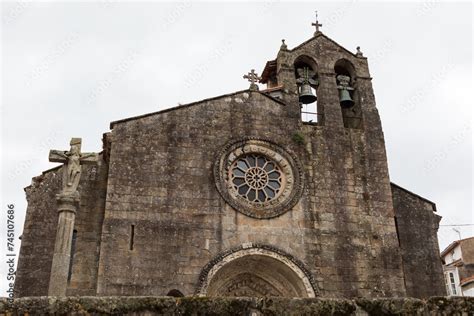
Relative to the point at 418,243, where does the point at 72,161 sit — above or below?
above

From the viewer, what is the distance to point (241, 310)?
16.3 ft

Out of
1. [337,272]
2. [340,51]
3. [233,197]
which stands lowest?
[337,272]

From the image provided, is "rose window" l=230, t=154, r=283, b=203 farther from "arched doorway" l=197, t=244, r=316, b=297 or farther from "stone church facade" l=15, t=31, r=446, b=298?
"arched doorway" l=197, t=244, r=316, b=297

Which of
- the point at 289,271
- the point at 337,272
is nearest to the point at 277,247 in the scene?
the point at 289,271

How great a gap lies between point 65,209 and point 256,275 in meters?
5.72

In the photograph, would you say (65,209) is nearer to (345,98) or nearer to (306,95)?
(306,95)

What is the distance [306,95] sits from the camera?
53.8 ft

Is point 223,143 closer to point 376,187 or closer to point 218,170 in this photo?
point 218,170

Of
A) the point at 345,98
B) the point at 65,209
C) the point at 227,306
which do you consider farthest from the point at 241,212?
the point at 227,306

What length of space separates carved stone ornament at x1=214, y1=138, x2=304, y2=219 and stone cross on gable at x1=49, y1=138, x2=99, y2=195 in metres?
3.78

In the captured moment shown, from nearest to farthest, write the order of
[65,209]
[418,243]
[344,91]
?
[65,209] → [418,243] → [344,91]

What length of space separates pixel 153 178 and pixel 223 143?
2.25 meters

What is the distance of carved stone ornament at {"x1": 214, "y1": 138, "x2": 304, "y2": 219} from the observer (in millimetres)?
14234

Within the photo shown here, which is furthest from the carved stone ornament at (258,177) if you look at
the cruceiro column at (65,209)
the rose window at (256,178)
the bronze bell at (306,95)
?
the cruceiro column at (65,209)
